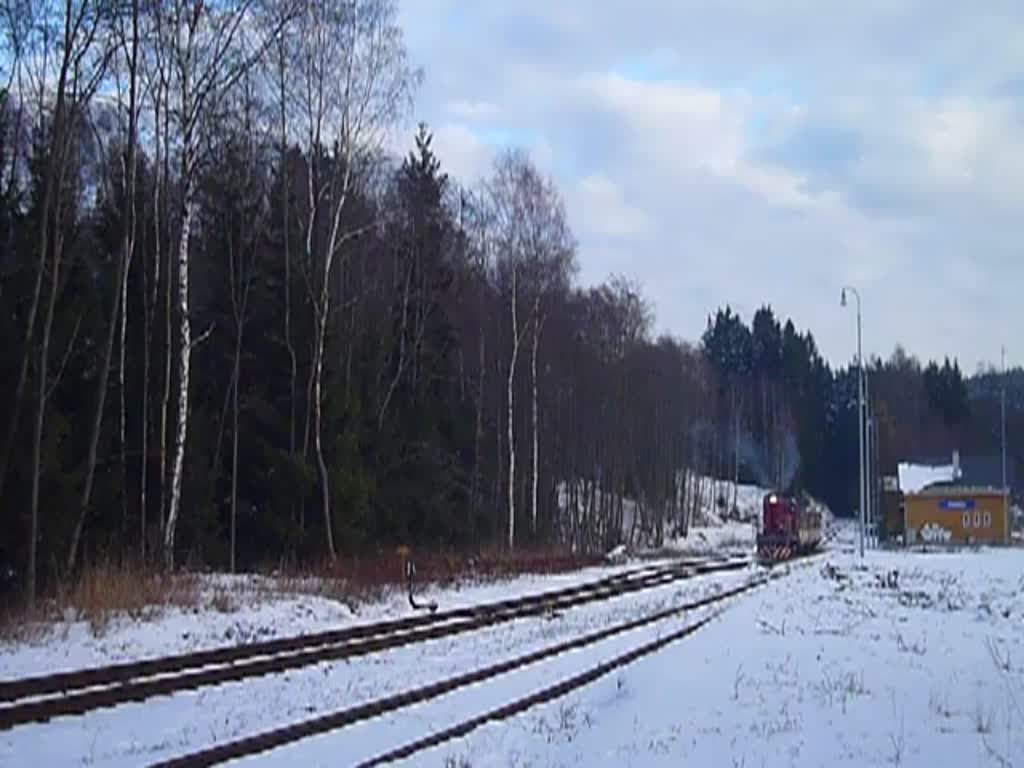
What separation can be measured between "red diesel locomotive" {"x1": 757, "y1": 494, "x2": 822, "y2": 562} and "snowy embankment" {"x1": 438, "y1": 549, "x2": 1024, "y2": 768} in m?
35.9

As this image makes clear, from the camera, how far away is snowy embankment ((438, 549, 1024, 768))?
11.6 meters

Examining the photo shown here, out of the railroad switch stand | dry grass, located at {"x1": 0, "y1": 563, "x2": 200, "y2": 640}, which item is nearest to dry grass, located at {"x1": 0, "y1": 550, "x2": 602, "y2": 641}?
dry grass, located at {"x1": 0, "y1": 563, "x2": 200, "y2": 640}

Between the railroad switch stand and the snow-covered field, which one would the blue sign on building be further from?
the railroad switch stand

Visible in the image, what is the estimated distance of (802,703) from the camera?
14555mm

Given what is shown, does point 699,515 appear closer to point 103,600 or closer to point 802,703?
point 103,600

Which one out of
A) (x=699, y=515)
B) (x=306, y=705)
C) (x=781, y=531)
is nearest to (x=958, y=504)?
(x=781, y=531)

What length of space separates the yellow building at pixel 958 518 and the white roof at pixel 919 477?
598 cm

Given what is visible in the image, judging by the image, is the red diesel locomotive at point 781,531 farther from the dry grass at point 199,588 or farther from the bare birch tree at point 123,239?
the bare birch tree at point 123,239

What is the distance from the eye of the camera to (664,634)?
23781 mm

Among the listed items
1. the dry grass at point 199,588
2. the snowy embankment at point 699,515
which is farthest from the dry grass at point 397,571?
the snowy embankment at point 699,515

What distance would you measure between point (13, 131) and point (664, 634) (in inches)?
823

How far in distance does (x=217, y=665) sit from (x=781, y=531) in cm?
5048

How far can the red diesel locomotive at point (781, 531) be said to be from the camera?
208 feet

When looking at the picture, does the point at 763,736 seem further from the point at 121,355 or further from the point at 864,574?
the point at 864,574
